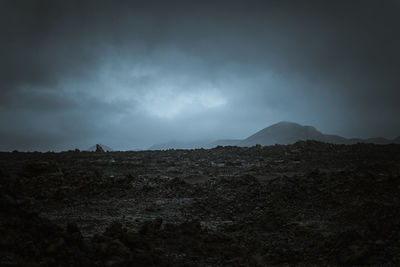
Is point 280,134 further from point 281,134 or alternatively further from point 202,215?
point 202,215

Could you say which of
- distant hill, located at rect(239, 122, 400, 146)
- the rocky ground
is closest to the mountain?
distant hill, located at rect(239, 122, 400, 146)

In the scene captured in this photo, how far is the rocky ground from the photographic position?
563cm

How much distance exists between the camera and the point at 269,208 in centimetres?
980

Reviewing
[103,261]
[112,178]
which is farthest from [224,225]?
[112,178]

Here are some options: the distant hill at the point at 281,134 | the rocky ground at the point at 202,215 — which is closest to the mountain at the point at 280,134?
the distant hill at the point at 281,134

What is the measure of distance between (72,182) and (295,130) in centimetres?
13447

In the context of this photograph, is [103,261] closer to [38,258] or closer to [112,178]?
[38,258]

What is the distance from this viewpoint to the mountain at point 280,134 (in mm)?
126688

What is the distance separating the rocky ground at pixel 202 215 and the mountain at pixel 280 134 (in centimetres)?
11312

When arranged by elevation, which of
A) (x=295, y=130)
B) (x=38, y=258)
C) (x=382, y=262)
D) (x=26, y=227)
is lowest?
(x=382, y=262)

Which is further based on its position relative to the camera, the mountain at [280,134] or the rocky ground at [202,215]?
the mountain at [280,134]

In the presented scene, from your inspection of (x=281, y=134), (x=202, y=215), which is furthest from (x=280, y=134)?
(x=202, y=215)

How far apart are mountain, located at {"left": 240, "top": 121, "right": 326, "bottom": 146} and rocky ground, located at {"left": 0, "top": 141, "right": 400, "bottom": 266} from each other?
113m

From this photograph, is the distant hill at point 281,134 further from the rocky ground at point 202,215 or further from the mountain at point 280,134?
the rocky ground at point 202,215
